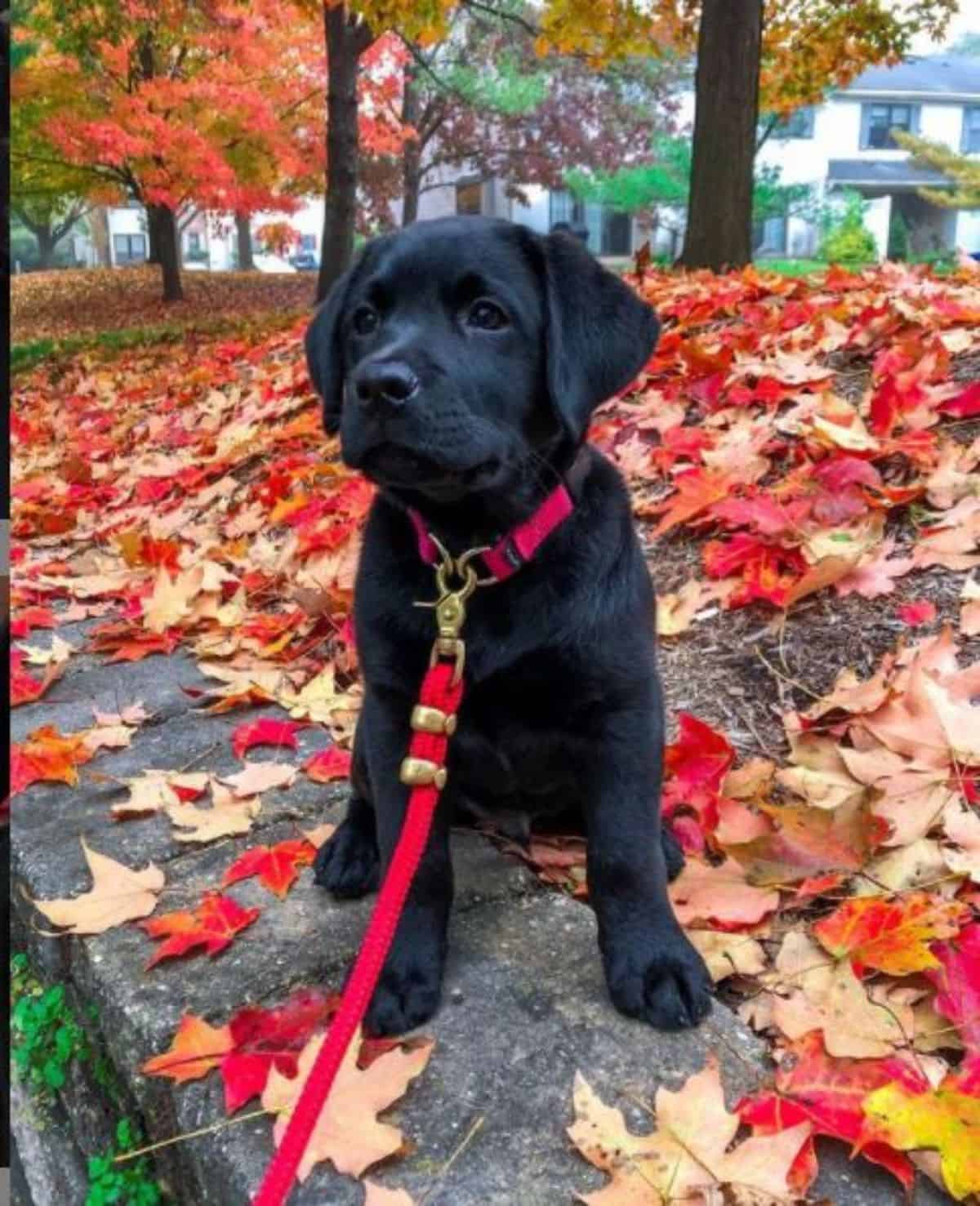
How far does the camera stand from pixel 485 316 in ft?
6.26

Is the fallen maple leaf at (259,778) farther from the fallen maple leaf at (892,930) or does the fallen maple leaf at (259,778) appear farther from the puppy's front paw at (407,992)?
the fallen maple leaf at (892,930)

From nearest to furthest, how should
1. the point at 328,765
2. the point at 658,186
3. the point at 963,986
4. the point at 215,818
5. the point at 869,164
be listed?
the point at 963,986
the point at 215,818
the point at 328,765
the point at 658,186
the point at 869,164

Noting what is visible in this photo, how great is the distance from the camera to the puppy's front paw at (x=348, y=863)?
2.12 m

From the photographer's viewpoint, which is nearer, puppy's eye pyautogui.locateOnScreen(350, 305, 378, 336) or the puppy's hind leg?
puppy's eye pyautogui.locateOnScreen(350, 305, 378, 336)

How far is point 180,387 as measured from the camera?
857 cm

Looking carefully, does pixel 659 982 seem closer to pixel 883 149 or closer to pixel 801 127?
pixel 801 127

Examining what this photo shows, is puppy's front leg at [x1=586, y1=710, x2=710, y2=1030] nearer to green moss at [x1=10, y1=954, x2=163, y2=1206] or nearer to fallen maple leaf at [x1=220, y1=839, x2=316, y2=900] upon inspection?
fallen maple leaf at [x1=220, y1=839, x2=316, y2=900]

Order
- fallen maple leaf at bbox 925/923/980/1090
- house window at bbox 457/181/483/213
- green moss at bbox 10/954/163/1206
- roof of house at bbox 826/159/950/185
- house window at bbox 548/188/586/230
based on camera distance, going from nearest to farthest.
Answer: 1. fallen maple leaf at bbox 925/923/980/1090
2. green moss at bbox 10/954/163/1206
3. house window at bbox 457/181/483/213
4. house window at bbox 548/188/586/230
5. roof of house at bbox 826/159/950/185

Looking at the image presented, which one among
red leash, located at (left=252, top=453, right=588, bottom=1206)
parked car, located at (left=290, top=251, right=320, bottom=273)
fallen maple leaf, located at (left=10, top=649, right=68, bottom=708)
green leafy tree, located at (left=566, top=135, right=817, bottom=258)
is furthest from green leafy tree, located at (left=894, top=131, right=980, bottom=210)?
red leash, located at (left=252, top=453, right=588, bottom=1206)

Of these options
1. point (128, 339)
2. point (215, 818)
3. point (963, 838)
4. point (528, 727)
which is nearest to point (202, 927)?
point (215, 818)

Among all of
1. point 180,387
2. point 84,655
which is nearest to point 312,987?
point 84,655

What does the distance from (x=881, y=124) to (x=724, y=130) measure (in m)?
33.8

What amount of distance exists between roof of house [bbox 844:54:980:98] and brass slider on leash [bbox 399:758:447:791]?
3981cm

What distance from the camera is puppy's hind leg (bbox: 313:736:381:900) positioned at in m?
2.12
